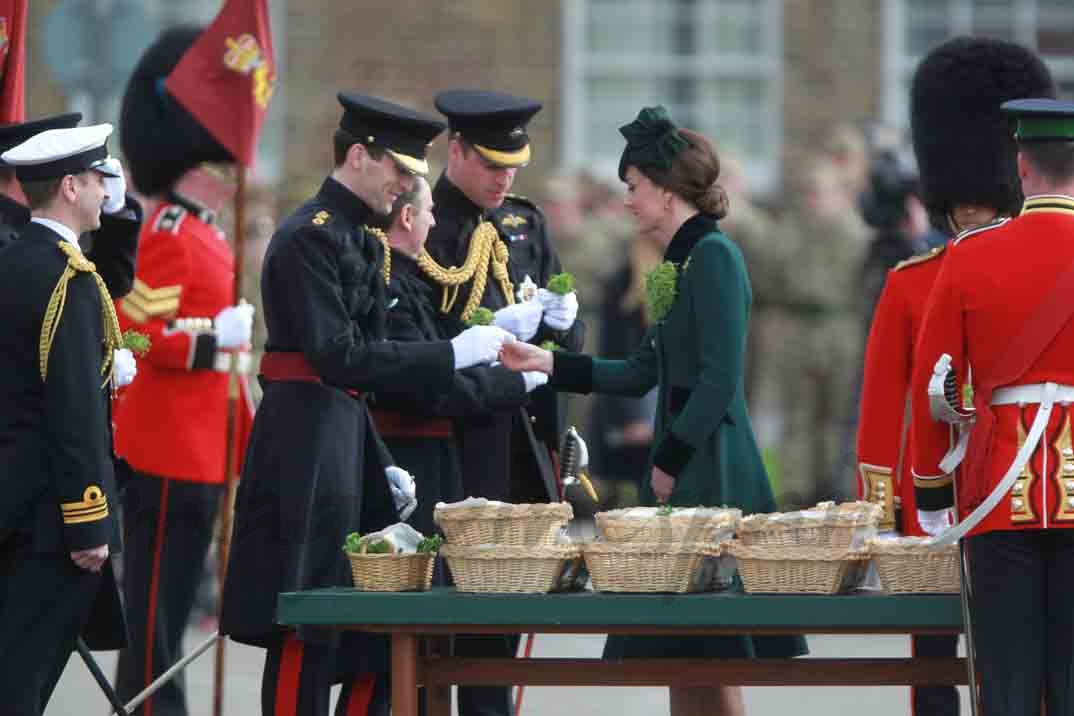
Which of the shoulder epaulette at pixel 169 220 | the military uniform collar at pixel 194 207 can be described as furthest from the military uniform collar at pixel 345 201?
the military uniform collar at pixel 194 207

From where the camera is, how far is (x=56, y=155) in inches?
259

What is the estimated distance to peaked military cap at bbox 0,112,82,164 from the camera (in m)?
6.91

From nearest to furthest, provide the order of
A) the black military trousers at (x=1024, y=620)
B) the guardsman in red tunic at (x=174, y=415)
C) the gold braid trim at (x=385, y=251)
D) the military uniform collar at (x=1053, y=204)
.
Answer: the black military trousers at (x=1024, y=620) → the military uniform collar at (x=1053, y=204) → the gold braid trim at (x=385, y=251) → the guardsman in red tunic at (x=174, y=415)

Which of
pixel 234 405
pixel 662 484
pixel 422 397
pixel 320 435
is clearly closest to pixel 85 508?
pixel 320 435

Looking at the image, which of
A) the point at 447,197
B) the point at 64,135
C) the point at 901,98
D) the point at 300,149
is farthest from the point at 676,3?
the point at 64,135

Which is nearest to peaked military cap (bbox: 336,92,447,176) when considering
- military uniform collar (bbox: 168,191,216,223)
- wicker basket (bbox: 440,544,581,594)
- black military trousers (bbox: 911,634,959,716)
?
wicker basket (bbox: 440,544,581,594)

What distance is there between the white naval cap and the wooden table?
4.19ft

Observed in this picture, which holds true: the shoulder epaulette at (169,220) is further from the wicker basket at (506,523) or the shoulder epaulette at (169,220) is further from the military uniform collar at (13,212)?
the wicker basket at (506,523)

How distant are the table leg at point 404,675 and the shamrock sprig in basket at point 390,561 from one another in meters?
0.13

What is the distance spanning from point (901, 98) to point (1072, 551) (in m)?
12.5

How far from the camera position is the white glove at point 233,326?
28.0 feet

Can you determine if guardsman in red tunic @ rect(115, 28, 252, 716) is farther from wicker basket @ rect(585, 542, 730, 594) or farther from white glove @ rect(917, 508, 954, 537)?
white glove @ rect(917, 508, 954, 537)

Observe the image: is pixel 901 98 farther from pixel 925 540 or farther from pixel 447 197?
pixel 925 540

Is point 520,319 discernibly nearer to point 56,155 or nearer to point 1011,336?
point 56,155
